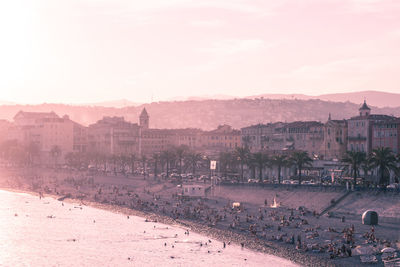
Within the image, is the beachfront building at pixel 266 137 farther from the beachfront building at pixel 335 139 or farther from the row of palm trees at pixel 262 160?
the row of palm trees at pixel 262 160

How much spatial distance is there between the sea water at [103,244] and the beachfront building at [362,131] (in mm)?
48045

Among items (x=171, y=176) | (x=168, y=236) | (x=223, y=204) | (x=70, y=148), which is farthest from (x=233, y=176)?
(x=70, y=148)

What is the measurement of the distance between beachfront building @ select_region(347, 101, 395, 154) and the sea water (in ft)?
158

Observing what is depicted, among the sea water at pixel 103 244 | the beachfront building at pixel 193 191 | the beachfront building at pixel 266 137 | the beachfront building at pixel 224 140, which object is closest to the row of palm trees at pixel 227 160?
the beachfront building at pixel 193 191

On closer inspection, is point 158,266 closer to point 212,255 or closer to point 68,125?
point 212,255

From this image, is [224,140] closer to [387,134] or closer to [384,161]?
[387,134]

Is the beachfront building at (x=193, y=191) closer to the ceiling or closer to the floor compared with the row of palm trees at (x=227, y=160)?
closer to the floor

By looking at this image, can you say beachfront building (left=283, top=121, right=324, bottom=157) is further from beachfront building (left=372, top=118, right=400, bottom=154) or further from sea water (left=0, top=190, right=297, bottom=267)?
sea water (left=0, top=190, right=297, bottom=267)

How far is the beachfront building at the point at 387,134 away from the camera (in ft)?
353

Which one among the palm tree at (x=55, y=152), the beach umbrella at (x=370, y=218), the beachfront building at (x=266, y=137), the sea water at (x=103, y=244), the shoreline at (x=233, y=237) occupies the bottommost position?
the sea water at (x=103, y=244)

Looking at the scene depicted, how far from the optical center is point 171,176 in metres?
128

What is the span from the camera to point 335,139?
126m

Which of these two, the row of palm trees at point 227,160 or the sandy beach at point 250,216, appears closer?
the sandy beach at point 250,216

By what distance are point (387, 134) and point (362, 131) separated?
24.3ft
